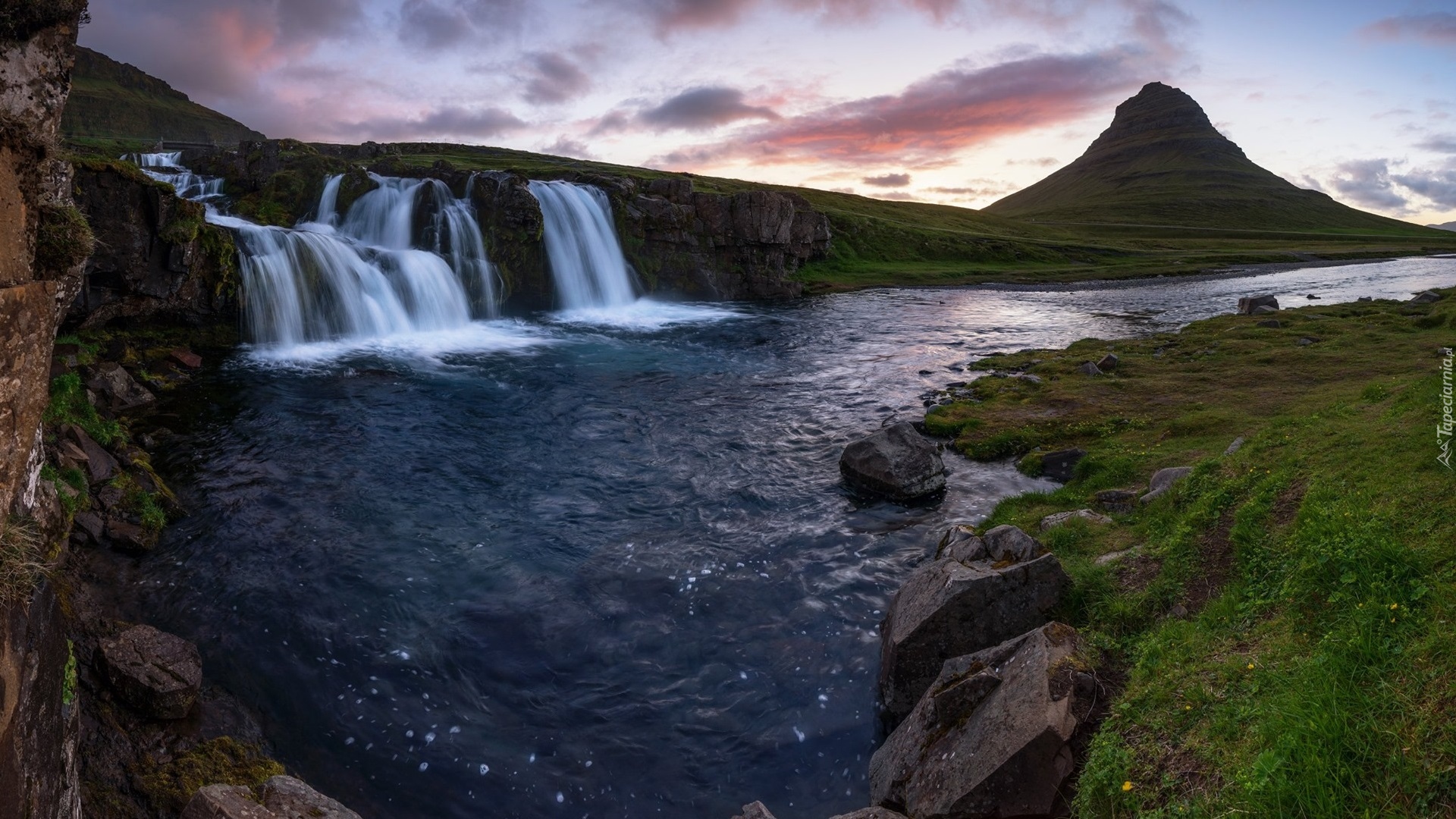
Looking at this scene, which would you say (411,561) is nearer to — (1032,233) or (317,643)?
(317,643)

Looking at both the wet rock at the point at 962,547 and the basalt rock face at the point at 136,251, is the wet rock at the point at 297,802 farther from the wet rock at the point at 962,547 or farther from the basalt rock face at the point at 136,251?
the basalt rock face at the point at 136,251

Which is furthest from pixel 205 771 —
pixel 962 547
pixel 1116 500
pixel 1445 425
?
pixel 1445 425

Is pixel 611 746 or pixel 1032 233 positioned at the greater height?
pixel 1032 233

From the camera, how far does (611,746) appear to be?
10.6 meters

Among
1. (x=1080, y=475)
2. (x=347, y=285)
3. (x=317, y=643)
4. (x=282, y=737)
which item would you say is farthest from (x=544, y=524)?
(x=347, y=285)

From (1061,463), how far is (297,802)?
17.9 meters

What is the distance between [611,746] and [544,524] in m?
7.59

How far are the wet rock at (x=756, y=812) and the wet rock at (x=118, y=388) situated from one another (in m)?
23.2

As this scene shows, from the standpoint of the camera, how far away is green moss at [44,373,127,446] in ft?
51.6

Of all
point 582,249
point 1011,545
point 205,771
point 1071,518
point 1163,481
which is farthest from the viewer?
point 582,249

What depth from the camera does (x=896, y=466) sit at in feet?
60.0

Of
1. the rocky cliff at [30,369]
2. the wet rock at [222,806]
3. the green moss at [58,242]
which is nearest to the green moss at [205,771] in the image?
the wet rock at [222,806]

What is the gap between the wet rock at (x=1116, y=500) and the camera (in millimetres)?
14812

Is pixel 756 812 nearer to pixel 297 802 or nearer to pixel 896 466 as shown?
pixel 297 802
